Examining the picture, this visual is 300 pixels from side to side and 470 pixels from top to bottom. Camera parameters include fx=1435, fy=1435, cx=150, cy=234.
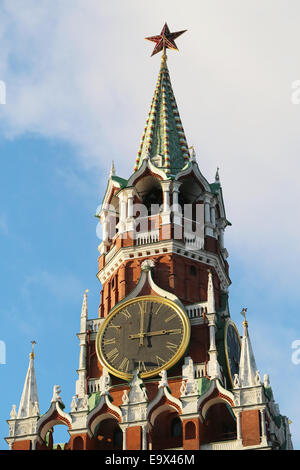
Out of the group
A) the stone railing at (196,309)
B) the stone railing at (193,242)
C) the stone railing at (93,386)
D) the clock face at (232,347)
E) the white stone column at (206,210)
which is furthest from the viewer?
the white stone column at (206,210)

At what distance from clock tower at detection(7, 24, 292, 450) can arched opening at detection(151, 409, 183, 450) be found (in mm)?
39

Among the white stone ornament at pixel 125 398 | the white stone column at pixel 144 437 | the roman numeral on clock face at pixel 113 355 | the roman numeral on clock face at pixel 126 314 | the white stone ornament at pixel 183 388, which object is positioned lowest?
the white stone column at pixel 144 437

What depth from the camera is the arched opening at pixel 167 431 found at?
54719mm

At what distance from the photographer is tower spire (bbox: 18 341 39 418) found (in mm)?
55969

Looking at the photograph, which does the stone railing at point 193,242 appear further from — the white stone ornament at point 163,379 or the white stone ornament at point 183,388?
the white stone ornament at point 183,388

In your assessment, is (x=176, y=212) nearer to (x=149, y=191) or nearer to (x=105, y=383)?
(x=149, y=191)

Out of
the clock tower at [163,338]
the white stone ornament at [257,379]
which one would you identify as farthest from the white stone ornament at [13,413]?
the white stone ornament at [257,379]

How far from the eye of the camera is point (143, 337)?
5706cm

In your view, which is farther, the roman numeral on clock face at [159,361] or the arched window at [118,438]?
the roman numeral on clock face at [159,361]

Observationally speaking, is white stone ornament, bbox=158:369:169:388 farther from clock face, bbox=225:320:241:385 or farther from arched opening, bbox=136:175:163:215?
arched opening, bbox=136:175:163:215

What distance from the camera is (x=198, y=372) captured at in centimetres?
5616

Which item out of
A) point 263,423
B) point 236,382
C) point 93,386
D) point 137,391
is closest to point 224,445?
point 263,423

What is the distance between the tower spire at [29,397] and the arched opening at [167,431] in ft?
15.7
